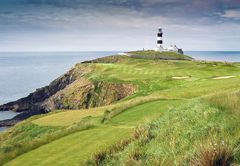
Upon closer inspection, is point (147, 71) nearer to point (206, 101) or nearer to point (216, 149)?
point (206, 101)

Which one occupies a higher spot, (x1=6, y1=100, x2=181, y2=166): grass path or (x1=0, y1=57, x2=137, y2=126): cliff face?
(x1=6, y1=100, x2=181, y2=166): grass path

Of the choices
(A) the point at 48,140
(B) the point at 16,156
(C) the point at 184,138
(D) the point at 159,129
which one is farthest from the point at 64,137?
(C) the point at 184,138

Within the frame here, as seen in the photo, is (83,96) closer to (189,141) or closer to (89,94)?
(89,94)

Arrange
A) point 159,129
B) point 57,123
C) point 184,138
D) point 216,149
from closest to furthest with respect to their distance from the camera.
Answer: point 216,149
point 184,138
point 159,129
point 57,123

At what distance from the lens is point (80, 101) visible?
7362cm

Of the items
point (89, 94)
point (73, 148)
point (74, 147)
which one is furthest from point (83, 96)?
point (73, 148)

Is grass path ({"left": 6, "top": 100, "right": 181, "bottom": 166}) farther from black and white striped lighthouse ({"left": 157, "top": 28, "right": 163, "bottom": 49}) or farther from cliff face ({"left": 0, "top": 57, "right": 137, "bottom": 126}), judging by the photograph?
black and white striped lighthouse ({"left": 157, "top": 28, "right": 163, "bottom": 49})

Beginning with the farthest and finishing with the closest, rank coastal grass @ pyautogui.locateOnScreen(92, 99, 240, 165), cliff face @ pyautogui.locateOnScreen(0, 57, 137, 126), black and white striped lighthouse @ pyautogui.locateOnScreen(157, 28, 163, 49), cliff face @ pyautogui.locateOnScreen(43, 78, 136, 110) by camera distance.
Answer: black and white striped lighthouse @ pyautogui.locateOnScreen(157, 28, 163, 49) → cliff face @ pyautogui.locateOnScreen(0, 57, 137, 126) → cliff face @ pyautogui.locateOnScreen(43, 78, 136, 110) → coastal grass @ pyautogui.locateOnScreen(92, 99, 240, 165)

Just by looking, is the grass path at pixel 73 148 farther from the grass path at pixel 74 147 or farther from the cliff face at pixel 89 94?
the cliff face at pixel 89 94

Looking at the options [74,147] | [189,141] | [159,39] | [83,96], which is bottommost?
[83,96]

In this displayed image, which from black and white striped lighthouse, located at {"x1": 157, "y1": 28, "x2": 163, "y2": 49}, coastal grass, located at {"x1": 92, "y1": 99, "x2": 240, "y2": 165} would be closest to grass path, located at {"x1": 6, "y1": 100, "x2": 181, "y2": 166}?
coastal grass, located at {"x1": 92, "y1": 99, "x2": 240, "y2": 165}

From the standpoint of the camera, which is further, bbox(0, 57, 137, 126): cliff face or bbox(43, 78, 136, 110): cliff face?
bbox(0, 57, 137, 126): cliff face

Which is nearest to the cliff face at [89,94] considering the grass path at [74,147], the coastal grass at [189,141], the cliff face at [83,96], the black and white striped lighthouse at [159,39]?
the cliff face at [83,96]

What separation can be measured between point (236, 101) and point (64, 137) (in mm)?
9563
